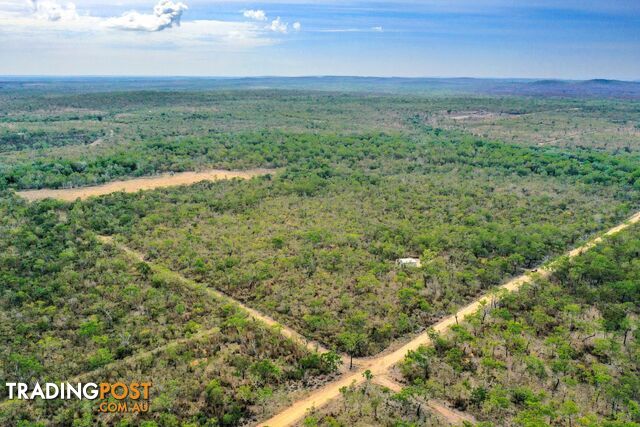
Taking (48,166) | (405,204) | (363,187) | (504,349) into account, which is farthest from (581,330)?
(48,166)

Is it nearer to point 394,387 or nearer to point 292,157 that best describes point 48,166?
point 292,157

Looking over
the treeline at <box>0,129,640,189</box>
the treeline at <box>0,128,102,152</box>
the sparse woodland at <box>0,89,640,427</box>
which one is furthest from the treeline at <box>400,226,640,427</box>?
the treeline at <box>0,128,102,152</box>

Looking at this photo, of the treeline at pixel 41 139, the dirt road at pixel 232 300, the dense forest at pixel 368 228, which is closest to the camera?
the dirt road at pixel 232 300

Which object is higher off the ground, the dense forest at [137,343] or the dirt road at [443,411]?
the dense forest at [137,343]

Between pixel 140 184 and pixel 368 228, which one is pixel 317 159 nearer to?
pixel 140 184

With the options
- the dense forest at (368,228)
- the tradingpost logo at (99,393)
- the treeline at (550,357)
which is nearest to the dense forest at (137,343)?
the tradingpost logo at (99,393)

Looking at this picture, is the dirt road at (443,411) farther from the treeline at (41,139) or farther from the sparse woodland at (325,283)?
the treeline at (41,139)
